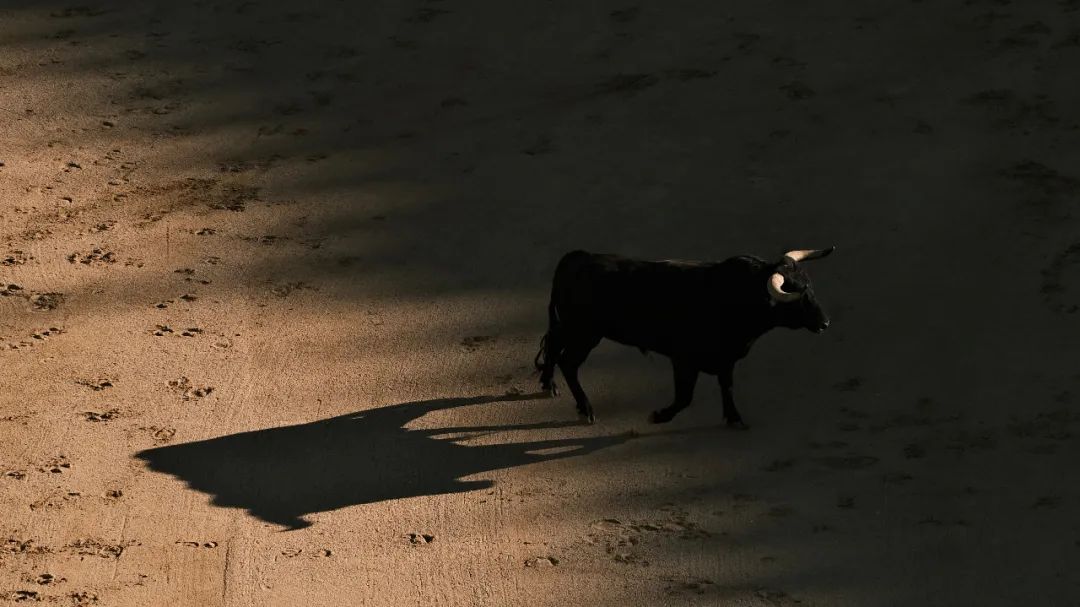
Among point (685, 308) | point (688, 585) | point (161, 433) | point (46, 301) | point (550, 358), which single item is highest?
point (685, 308)

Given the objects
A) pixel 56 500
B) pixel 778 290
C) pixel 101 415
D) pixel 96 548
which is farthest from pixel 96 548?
pixel 778 290

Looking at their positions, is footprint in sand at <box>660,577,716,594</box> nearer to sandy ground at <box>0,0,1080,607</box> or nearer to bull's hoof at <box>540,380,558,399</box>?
sandy ground at <box>0,0,1080,607</box>

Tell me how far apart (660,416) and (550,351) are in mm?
752

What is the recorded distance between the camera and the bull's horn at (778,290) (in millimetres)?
7895

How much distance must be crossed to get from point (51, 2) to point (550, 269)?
6462 millimetres

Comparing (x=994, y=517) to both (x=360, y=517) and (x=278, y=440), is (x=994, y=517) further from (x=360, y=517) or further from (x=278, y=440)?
(x=278, y=440)

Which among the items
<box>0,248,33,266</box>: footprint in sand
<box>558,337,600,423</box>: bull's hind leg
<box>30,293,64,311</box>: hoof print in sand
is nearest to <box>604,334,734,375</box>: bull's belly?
<box>558,337,600,423</box>: bull's hind leg

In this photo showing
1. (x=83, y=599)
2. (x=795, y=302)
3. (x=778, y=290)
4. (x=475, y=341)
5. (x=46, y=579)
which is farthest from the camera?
(x=475, y=341)

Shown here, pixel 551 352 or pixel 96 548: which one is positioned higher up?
pixel 551 352

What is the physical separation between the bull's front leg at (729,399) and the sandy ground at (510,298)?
115mm

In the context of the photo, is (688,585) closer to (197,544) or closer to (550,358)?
(550,358)

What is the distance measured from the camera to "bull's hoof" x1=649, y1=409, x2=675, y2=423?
8.48 meters

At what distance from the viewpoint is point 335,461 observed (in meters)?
8.32

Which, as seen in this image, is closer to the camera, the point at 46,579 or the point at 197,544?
the point at 46,579
